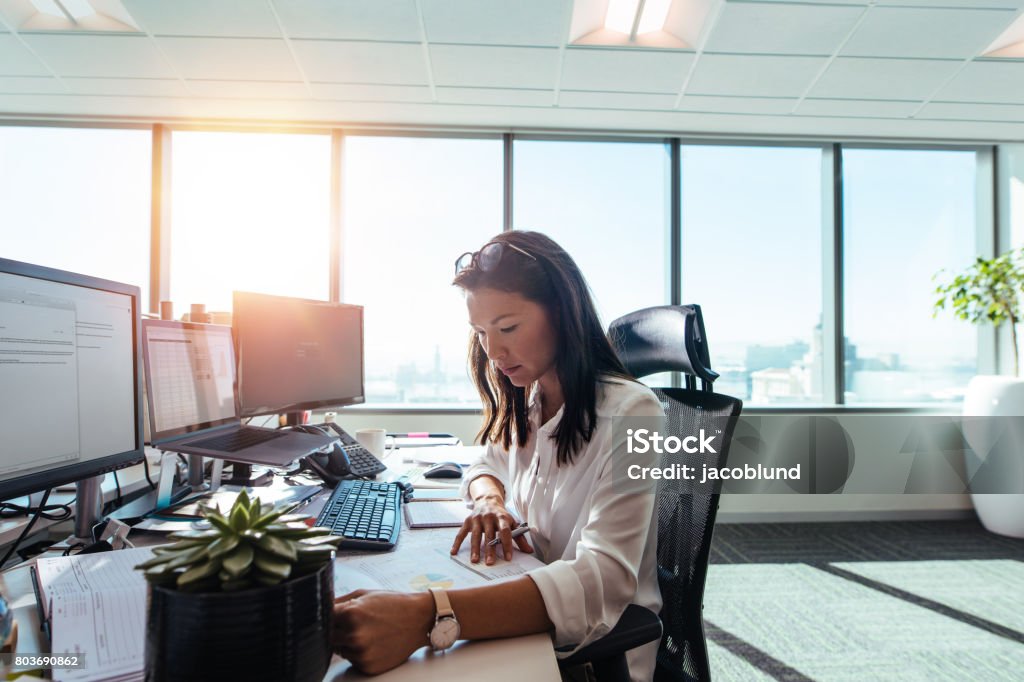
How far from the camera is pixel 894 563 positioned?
100 inches

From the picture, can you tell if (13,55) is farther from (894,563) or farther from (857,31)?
(894,563)

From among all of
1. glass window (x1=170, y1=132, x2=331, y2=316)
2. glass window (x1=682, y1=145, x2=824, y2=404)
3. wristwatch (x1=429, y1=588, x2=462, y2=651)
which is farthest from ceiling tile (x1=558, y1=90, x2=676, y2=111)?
wristwatch (x1=429, y1=588, x2=462, y2=651)

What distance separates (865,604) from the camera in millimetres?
2135

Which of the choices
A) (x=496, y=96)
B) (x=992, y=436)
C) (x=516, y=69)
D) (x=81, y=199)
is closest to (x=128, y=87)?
(x=81, y=199)

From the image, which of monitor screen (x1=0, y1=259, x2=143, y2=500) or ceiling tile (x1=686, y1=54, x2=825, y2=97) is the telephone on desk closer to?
monitor screen (x1=0, y1=259, x2=143, y2=500)

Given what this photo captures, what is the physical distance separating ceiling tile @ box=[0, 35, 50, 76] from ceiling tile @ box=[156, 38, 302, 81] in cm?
66

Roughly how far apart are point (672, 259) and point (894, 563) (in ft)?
6.49

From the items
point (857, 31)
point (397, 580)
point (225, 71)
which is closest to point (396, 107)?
point (225, 71)

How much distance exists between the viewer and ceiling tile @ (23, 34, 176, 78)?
2.35m

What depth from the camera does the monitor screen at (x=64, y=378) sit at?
2.43ft

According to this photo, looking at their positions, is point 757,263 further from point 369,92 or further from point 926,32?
point 369,92

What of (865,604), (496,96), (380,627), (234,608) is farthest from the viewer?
(496,96)

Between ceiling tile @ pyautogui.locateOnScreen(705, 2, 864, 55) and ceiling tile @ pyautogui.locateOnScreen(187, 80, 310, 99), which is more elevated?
ceiling tile @ pyautogui.locateOnScreen(705, 2, 864, 55)

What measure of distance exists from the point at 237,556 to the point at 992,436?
3.93 meters
